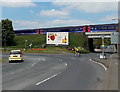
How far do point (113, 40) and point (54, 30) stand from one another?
45.2m

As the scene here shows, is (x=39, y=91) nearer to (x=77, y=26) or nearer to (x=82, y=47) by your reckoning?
(x=77, y=26)

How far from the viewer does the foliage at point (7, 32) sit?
8600 cm

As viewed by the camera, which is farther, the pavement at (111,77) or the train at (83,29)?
the train at (83,29)

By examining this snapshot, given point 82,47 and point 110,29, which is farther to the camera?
point 82,47

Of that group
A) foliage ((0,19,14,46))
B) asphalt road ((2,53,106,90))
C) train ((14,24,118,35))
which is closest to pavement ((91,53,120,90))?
asphalt road ((2,53,106,90))

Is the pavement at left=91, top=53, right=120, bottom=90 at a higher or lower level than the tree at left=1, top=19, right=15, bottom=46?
lower

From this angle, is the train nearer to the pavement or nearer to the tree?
the tree

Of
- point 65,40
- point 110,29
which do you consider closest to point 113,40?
point 110,29

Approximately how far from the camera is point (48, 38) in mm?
76125

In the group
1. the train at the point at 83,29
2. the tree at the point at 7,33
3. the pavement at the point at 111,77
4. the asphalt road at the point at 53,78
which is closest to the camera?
the pavement at the point at 111,77

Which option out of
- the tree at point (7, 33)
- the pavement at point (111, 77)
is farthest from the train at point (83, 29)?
the pavement at point (111, 77)

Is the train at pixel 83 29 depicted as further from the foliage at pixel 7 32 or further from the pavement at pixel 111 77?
the pavement at pixel 111 77

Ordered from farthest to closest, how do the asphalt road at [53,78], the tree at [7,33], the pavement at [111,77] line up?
the tree at [7,33], the asphalt road at [53,78], the pavement at [111,77]

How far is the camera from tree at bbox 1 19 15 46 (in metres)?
86.0
